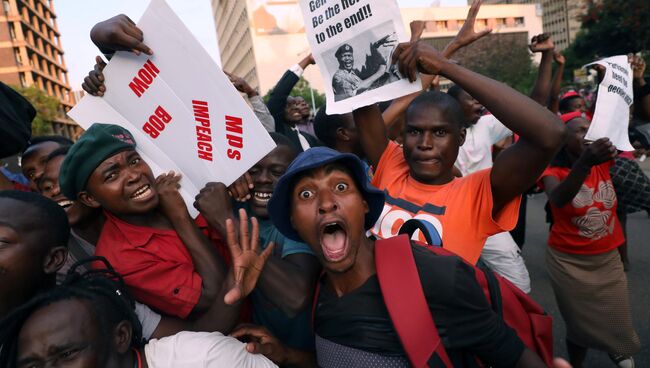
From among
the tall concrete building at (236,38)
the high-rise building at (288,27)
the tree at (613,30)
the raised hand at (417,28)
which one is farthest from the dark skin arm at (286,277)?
the tall concrete building at (236,38)

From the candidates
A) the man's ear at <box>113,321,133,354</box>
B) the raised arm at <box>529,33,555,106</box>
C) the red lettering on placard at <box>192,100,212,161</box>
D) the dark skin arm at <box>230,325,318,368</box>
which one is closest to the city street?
the raised arm at <box>529,33,555,106</box>

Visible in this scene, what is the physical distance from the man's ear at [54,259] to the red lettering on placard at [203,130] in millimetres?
603

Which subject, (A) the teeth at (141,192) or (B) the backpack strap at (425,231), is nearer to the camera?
(B) the backpack strap at (425,231)

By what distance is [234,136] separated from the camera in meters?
1.80

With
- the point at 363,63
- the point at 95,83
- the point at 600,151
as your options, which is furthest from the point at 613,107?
the point at 95,83

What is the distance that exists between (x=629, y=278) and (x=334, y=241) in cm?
443

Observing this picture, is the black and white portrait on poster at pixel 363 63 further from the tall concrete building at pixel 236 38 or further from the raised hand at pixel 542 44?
the tall concrete building at pixel 236 38

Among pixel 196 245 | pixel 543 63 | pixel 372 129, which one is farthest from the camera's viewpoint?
pixel 543 63

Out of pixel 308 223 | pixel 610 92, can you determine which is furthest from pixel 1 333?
pixel 610 92

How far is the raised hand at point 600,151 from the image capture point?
8.12ft

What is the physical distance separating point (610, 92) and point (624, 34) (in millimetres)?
25924

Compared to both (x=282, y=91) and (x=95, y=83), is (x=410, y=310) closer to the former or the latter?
(x=95, y=83)

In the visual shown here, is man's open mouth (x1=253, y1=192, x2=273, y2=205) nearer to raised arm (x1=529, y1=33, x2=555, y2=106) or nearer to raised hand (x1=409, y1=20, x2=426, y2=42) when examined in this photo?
raised hand (x1=409, y1=20, x2=426, y2=42)

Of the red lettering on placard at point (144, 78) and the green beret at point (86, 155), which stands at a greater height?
the red lettering on placard at point (144, 78)
